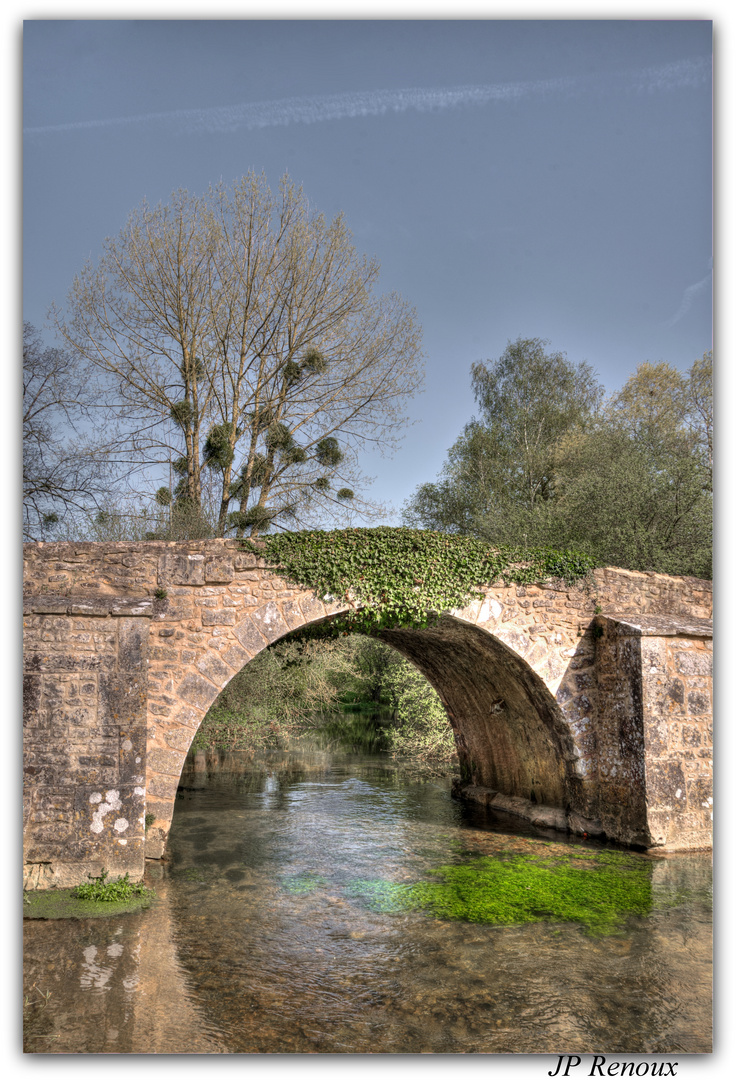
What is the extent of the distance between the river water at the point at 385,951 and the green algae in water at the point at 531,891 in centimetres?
3

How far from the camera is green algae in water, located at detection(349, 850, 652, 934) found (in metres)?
6.62

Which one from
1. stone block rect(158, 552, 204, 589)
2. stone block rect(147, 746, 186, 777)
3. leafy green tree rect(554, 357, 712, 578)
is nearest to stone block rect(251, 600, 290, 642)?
stone block rect(158, 552, 204, 589)

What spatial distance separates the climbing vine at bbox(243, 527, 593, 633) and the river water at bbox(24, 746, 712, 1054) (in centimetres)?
298

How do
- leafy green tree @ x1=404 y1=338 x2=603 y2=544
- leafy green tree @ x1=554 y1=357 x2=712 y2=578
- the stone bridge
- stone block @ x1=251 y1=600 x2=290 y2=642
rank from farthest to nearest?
leafy green tree @ x1=404 y1=338 x2=603 y2=544 → leafy green tree @ x1=554 y1=357 x2=712 y2=578 → stone block @ x1=251 y1=600 x2=290 y2=642 → the stone bridge

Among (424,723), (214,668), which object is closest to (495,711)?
(424,723)

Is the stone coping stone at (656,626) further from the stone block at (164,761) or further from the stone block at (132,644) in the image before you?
the stone block at (132,644)

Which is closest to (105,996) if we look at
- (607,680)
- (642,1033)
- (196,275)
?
(642,1033)

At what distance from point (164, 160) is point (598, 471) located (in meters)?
13.7

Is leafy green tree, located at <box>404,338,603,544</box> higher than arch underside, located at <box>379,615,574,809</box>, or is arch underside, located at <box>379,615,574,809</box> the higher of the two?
leafy green tree, located at <box>404,338,603,544</box>

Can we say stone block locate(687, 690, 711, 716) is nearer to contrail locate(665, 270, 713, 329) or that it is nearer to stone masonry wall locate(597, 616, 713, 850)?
stone masonry wall locate(597, 616, 713, 850)

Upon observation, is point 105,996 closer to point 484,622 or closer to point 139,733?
point 139,733

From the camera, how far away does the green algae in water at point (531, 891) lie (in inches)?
261

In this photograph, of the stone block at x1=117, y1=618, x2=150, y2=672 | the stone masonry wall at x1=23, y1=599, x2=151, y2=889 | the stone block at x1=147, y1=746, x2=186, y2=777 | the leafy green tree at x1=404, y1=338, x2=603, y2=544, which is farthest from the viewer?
the leafy green tree at x1=404, y1=338, x2=603, y2=544

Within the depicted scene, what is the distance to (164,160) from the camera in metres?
4.93
